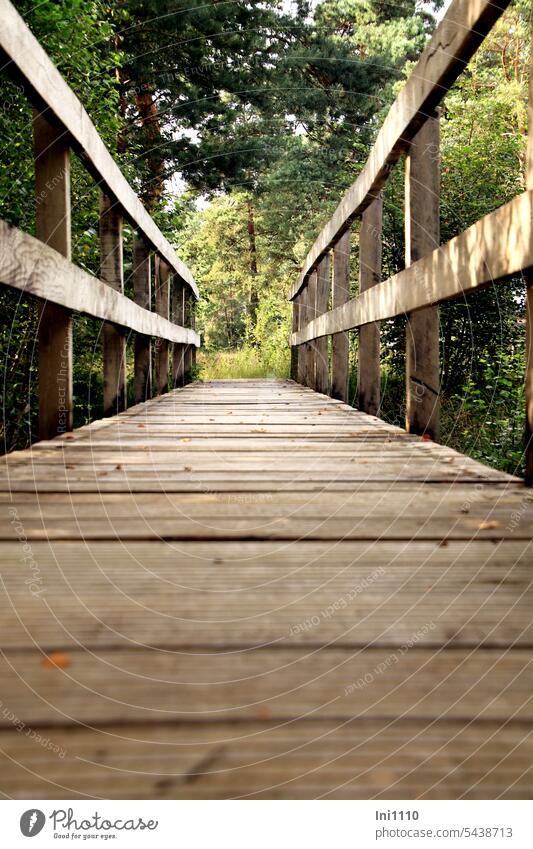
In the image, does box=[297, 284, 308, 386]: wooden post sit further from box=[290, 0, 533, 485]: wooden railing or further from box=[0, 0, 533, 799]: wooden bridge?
box=[0, 0, 533, 799]: wooden bridge

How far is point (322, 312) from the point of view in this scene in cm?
630

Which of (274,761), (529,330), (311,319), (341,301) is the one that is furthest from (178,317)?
(274,761)

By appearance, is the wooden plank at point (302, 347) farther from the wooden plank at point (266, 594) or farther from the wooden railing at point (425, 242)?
the wooden plank at point (266, 594)

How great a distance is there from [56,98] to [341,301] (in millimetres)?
2755

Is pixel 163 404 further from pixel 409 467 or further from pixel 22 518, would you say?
pixel 22 518

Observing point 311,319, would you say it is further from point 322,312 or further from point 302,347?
point 302,347

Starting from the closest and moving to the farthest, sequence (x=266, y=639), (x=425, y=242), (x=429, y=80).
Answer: (x=266, y=639) → (x=429, y=80) → (x=425, y=242)

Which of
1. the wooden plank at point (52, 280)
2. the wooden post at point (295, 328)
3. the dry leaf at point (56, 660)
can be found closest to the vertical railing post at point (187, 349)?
the wooden post at point (295, 328)

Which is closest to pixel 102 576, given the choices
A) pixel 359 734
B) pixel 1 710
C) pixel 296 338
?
pixel 1 710

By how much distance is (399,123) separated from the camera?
9.45 ft

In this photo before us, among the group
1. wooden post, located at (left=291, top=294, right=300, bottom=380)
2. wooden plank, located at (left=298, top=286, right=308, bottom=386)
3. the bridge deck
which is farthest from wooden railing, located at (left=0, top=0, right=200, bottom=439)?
wooden post, located at (left=291, top=294, right=300, bottom=380)

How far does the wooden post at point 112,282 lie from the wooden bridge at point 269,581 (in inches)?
21.8
